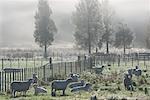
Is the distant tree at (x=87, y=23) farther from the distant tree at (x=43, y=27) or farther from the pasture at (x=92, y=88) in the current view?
the pasture at (x=92, y=88)

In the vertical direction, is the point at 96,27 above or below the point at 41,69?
above

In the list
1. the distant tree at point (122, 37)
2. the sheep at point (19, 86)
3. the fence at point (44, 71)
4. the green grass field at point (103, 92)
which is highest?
the distant tree at point (122, 37)

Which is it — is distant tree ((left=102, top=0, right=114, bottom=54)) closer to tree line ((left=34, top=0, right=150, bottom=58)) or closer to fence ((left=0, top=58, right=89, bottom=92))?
tree line ((left=34, top=0, right=150, bottom=58))

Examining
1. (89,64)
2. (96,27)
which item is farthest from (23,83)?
(96,27)

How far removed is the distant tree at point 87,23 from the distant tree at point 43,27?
12351mm

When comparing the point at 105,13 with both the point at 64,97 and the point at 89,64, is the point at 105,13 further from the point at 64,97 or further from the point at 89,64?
the point at 64,97

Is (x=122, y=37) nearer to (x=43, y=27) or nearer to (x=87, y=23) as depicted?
(x=43, y=27)

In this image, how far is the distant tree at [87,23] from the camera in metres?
84.8

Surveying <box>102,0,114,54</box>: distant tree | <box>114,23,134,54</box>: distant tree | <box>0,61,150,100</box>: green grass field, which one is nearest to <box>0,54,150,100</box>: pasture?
<box>0,61,150,100</box>: green grass field

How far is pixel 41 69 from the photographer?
34250mm

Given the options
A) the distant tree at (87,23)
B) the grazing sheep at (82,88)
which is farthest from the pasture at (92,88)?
the distant tree at (87,23)

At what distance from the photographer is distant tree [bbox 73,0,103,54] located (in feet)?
278

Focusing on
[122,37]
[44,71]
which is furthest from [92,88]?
[122,37]

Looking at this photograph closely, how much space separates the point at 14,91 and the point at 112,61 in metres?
36.9
